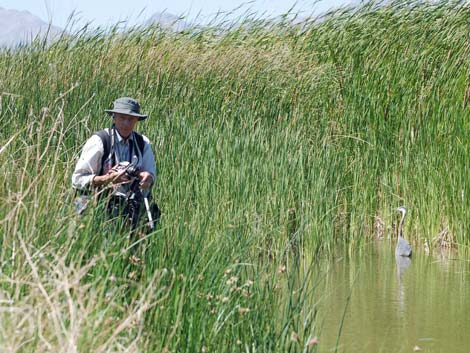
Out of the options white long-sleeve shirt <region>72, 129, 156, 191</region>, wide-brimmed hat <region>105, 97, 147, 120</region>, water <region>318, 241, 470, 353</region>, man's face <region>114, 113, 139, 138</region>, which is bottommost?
water <region>318, 241, 470, 353</region>

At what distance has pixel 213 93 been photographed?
9078 millimetres

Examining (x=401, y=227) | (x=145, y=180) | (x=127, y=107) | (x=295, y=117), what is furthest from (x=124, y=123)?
(x=401, y=227)

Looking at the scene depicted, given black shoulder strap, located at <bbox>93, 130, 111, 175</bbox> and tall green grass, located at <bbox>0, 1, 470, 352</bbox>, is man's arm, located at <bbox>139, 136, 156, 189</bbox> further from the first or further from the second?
tall green grass, located at <bbox>0, 1, 470, 352</bbox>

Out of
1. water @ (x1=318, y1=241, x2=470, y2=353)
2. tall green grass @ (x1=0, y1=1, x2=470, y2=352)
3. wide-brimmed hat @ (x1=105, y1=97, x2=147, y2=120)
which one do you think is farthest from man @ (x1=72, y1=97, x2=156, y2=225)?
water @ (x1=318, y1=241, x2=470, y2=353)

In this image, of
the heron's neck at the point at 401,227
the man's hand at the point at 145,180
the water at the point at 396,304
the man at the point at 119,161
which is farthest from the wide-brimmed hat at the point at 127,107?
the heron's neck at the point at 401,227

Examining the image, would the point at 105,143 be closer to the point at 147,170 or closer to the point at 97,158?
the point at 97,158

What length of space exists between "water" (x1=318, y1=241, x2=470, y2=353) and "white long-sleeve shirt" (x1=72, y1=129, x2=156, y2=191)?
1264 mm

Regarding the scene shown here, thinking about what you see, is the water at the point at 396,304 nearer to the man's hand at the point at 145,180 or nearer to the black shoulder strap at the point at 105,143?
the man's hand at the point at 145,180

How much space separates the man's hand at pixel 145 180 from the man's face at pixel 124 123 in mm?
240

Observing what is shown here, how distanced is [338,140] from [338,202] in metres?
0.64

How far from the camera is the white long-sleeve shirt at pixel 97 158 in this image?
5.23 metres

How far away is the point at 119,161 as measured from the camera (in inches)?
212

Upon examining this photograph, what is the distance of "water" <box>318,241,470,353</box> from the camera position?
5.61 meters

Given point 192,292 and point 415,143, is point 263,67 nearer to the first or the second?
point 415,143
